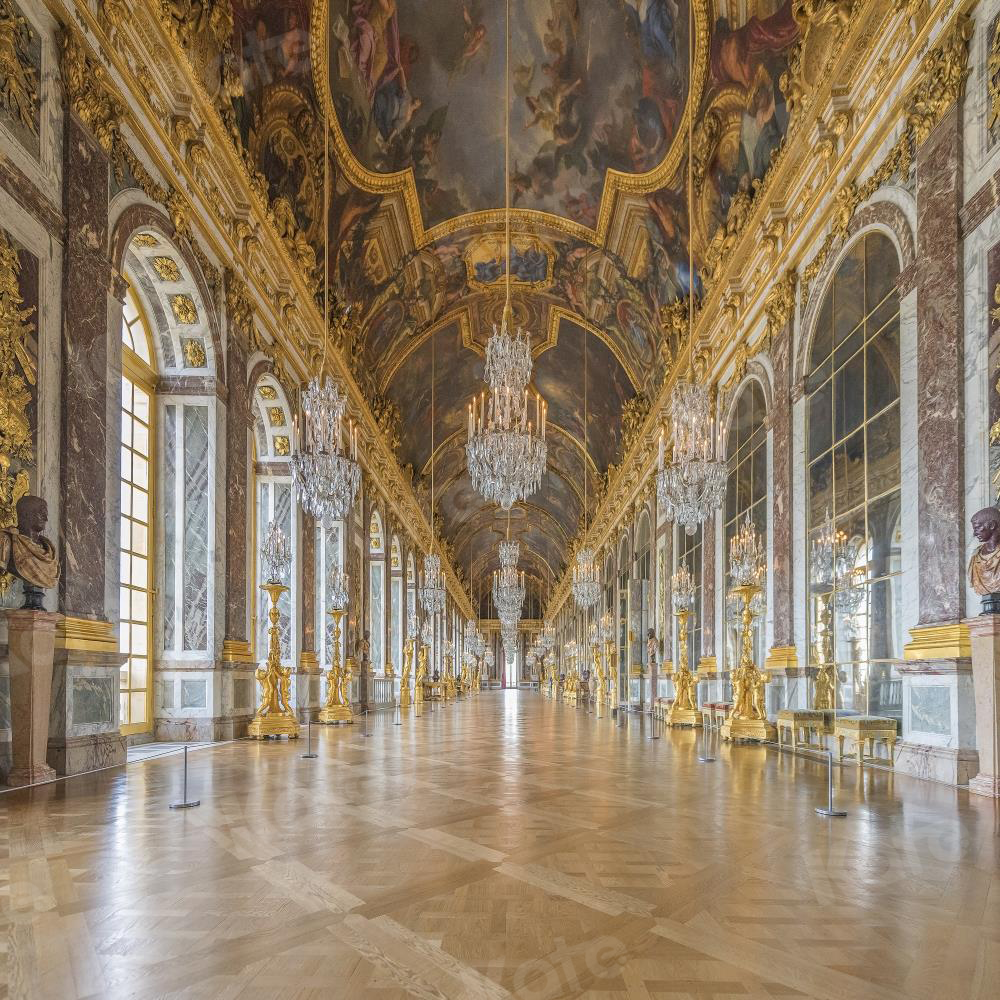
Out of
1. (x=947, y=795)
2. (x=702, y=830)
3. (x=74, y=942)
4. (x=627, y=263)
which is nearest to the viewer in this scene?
(x=74, y=942)

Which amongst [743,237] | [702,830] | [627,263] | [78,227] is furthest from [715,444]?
[627,263]

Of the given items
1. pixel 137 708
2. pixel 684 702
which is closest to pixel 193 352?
pixel 137 708

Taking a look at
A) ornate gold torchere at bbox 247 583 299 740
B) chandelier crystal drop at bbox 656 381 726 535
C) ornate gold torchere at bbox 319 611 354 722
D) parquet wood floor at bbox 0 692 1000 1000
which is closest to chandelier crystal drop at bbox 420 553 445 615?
ornate gold torchere at bbox 319 611 354 722

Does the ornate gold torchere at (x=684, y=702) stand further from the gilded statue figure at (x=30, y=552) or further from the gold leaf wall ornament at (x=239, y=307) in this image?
the gilded statue figure at (x=30, y=552)

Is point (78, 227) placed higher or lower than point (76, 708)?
higher

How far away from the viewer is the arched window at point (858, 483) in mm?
8328

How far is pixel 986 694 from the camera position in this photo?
6.04m

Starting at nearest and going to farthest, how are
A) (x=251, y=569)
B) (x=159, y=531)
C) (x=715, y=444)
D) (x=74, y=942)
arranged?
(x=74, y=942)
(x=715, y=444)
(x=159, y=531)
(x=251, y=569)

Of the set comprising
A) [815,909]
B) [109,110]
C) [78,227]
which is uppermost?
[109,110]

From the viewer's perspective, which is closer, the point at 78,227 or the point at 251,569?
the point at 78,227

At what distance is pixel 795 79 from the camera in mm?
10172

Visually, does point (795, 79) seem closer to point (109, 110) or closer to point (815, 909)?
point (109, 110)

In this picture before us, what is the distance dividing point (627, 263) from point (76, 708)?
1493 cm

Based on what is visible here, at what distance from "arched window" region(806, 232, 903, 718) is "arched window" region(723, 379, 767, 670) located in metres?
2.03
